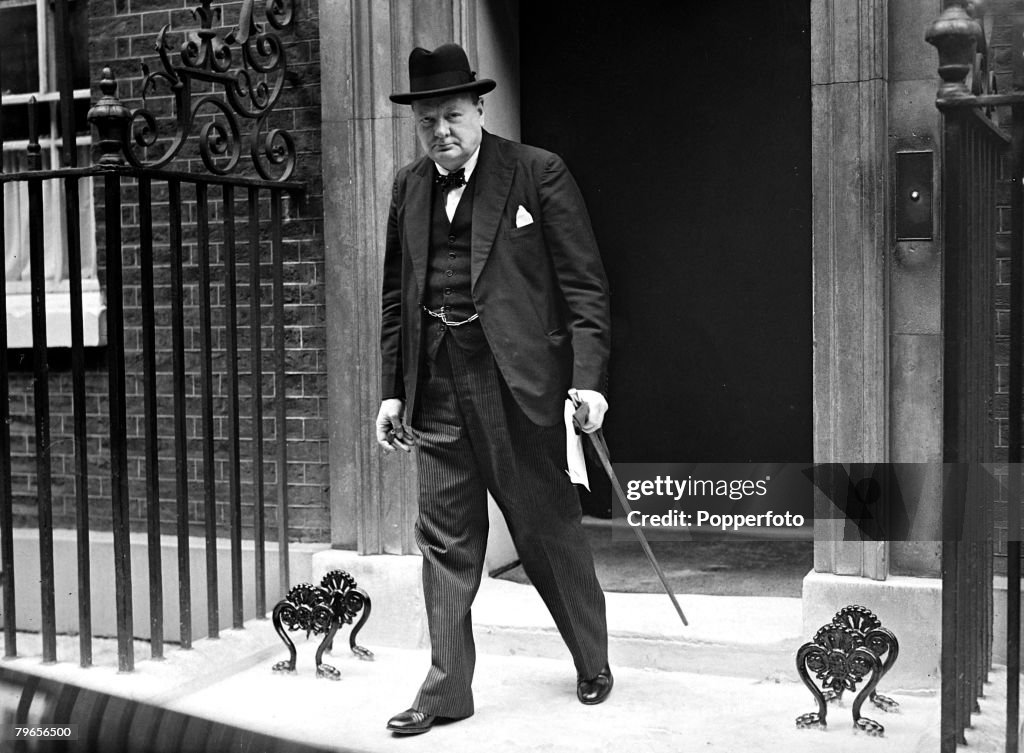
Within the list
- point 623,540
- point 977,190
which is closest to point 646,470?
point 623,540

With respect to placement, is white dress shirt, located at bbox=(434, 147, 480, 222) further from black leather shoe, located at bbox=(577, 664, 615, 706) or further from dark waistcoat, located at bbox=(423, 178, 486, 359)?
black leather shoe, located at bbox=(577, 664, 615, 706)

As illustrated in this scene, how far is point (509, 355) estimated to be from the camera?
4.14m

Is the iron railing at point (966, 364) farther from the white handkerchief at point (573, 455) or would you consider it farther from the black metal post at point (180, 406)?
the black metal post at point (180, 406)

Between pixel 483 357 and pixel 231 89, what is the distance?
1.84 m

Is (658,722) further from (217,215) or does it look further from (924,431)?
(217,215)

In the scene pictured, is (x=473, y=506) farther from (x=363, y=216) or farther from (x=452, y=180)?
(x=363, y=216)

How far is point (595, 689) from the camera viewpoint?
4.46 metres

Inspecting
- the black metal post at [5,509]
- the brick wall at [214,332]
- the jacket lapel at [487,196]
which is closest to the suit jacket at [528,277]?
the jacket lapel at [487,196]

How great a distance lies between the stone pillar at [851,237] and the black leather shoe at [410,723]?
171 cm

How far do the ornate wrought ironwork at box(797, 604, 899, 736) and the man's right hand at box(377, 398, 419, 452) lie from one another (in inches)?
59.5

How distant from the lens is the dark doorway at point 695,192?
19.4 ft

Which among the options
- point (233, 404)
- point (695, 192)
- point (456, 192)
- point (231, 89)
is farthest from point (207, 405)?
point (695, 192)

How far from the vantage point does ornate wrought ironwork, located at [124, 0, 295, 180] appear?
4.90 m

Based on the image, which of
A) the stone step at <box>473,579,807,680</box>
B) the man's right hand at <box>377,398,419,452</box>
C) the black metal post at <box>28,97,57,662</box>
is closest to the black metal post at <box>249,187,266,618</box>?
the black metal post at <box>28,97,57,662</box>
